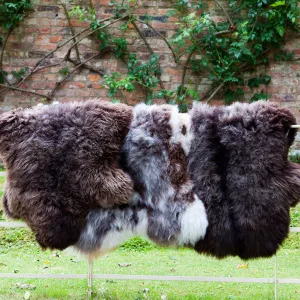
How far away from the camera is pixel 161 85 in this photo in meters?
5.65

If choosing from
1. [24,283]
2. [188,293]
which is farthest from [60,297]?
[188,293]

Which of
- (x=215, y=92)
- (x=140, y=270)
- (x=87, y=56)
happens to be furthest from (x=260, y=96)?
(x=140, y=270)

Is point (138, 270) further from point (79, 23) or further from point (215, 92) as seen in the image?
point (79, 23)

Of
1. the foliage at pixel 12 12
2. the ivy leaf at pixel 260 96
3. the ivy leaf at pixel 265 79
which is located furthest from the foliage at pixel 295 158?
the foliage at pixel 12 12

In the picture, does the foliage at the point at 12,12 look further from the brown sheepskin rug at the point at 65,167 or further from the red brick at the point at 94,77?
the brown sheepskin rug at the point at 65,167

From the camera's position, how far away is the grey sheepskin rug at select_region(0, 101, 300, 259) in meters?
2.31

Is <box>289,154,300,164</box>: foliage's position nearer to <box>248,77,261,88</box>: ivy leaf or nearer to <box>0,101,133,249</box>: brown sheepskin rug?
<box>248,77,261,88</box>: ivy leaf

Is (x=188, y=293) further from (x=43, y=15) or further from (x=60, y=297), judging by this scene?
(x=43, y=15)

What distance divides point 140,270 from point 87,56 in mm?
2807

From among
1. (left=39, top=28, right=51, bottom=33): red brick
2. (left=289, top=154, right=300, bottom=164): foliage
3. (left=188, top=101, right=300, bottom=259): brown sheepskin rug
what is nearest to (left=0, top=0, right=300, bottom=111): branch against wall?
(left=39, top=28, right=51, bottom=33): red brick

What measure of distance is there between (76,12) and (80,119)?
3314 millimetres

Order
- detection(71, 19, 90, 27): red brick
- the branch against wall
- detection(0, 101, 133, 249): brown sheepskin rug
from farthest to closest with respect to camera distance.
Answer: detection(71, 19, 90, 27): red brick < the branch against wall < detection(0, 101, 133, 249): brown sheepskin rug

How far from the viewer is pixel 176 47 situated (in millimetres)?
5617

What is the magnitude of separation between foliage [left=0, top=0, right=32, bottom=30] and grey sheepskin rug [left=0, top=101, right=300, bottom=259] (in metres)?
3.43
